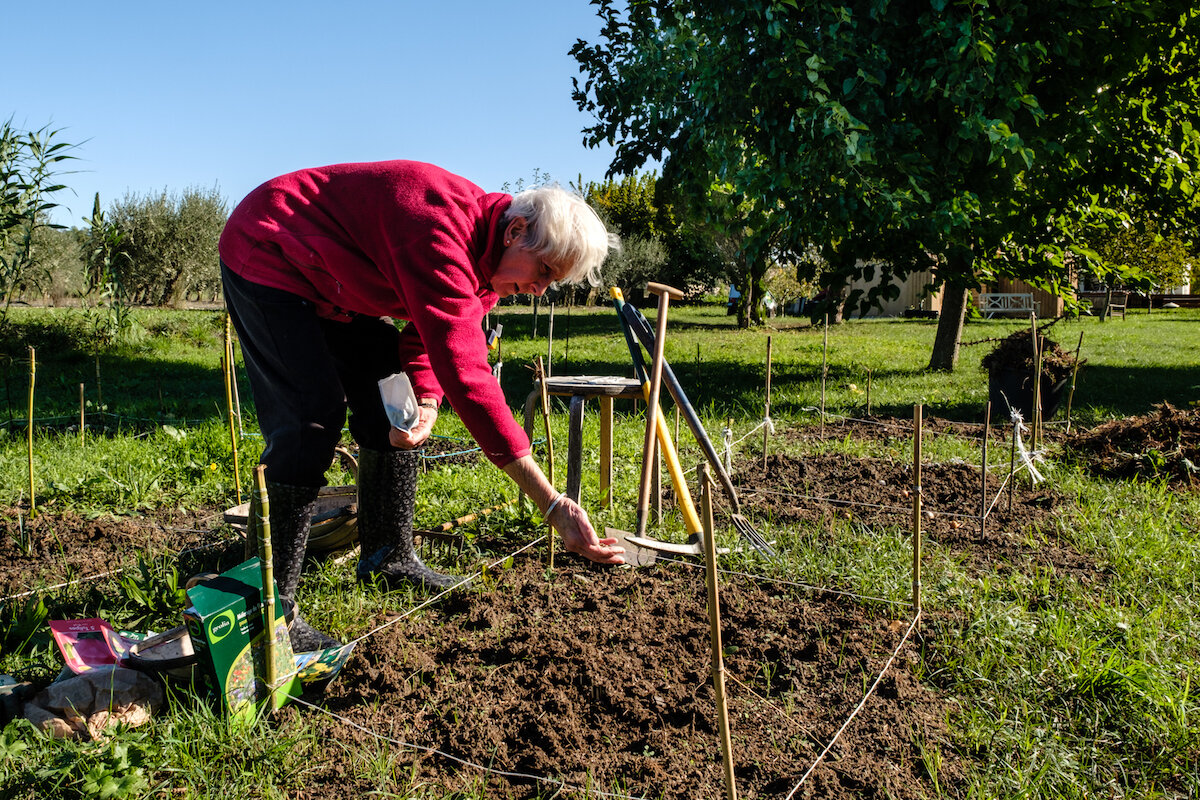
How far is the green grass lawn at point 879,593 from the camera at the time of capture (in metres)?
1.67

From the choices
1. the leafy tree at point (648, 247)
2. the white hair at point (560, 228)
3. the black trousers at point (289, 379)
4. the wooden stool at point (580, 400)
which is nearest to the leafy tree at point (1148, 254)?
the leafy tree at point (648, 247)

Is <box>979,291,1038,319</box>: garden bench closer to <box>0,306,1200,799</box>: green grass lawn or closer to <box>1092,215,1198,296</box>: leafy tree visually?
<box>1092,215,1198,296</box>: leafy tree

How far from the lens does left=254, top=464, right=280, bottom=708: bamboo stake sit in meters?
1.66

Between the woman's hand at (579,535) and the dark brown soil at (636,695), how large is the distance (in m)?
0.51

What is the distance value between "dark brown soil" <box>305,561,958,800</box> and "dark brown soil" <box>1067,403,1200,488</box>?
8.12ft

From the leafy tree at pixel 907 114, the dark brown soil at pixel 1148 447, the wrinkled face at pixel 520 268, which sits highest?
the leafy tree at pixel 907 114

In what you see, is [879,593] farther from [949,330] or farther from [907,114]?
[949,330]

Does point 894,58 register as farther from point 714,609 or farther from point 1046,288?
point 714,609

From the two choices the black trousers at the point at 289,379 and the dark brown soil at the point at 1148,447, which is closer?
the black trousers at the point at 289,379

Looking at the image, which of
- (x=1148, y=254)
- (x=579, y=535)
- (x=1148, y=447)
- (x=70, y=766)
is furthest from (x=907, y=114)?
(x=1148, y=254)

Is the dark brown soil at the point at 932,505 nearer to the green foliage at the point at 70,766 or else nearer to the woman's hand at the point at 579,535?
the woman's hand at the point at 579,535

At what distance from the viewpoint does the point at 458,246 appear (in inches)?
72.6

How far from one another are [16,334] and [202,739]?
29.2 ft

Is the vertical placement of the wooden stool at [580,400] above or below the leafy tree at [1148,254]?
below
